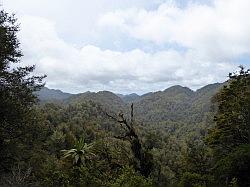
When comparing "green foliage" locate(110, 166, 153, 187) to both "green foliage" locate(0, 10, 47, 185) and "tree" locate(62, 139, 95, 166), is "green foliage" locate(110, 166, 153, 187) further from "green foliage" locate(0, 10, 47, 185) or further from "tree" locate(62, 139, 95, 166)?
"tree" locate(62, 139, 95, 166)

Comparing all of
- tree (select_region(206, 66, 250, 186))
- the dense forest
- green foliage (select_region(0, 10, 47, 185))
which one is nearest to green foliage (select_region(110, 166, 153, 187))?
the dense forest

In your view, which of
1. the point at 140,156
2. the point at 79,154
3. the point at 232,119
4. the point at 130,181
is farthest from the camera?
the point at 79,154

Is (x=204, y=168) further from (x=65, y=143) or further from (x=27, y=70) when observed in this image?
(x=65, y=143)

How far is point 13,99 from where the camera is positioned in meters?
15.9

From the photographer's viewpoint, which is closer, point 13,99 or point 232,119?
point 13,99

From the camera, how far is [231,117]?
27.2 meters

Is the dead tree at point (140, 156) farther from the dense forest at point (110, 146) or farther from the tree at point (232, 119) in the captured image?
the tree at point (232, 119)

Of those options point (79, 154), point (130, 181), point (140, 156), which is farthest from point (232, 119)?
point (79, 154)

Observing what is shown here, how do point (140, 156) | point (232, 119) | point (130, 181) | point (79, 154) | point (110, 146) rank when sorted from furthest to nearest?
point (79, 154) → point (232, 119) → point (110, 146) → point (140, 156) → point (130, 181)

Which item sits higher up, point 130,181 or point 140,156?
point 140,156

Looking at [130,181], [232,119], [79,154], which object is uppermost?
[232,119]

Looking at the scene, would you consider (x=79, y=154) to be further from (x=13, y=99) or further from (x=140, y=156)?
(x=13, y=99)

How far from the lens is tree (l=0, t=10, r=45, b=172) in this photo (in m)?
15.8

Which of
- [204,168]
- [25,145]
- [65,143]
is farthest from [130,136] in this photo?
[65,143]
